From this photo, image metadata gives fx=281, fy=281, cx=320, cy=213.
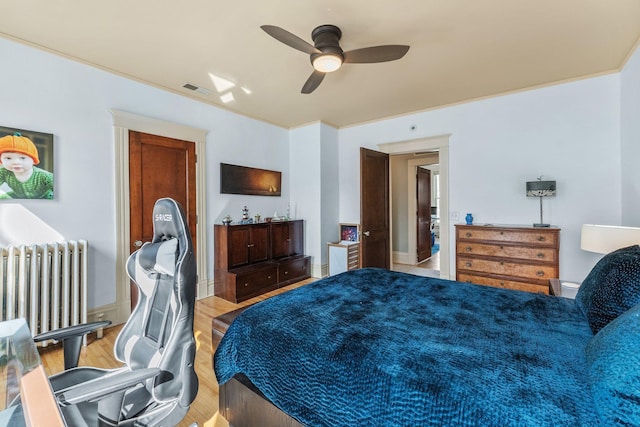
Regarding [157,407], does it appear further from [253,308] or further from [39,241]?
[39,241]

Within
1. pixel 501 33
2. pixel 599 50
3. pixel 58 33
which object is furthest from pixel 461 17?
pixel 58 33

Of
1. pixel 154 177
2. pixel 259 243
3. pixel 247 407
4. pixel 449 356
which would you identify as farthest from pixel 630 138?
pixel 154 177

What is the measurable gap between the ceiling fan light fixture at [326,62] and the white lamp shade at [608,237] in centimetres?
238

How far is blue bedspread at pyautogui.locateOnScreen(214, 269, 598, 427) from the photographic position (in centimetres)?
91

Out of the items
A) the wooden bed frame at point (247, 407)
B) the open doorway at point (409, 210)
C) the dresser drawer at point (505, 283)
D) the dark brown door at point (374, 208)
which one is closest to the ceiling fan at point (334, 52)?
the dark brown door at point (374, 208)

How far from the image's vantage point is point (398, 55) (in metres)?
2.32

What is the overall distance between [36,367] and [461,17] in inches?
128

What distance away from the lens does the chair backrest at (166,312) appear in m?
1.22

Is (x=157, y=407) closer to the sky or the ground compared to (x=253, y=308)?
closer to the ground

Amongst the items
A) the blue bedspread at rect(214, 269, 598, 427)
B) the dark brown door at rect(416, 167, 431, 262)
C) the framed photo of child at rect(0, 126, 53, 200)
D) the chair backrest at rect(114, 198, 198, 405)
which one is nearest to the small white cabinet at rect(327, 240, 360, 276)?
the dark brown door at rect(416, 167, 431, 262)

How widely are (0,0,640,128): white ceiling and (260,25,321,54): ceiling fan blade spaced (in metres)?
0.24

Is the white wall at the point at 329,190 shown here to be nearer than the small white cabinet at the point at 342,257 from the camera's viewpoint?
No

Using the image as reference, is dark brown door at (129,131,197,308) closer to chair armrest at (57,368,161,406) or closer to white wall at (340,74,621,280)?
chair armrest at (57,368,161,406)

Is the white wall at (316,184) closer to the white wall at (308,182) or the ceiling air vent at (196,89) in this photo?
the white wall at (308,182)
